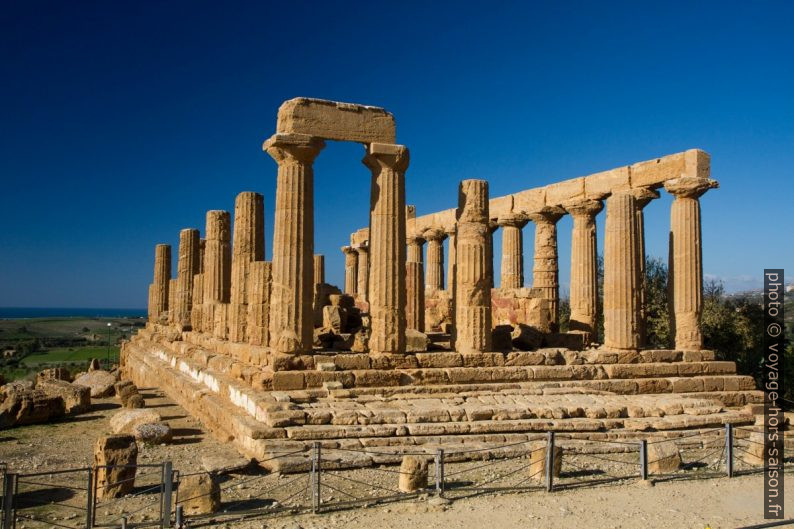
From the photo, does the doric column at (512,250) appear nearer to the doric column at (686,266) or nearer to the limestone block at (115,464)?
the doric column at (686,266)

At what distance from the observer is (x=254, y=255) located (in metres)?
19.7

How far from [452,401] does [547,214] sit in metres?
10.6

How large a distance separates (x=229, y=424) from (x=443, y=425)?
4.04m

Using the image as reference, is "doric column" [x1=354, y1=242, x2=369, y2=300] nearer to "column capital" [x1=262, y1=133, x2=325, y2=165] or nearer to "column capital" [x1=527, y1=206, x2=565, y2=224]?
"column capital" [x1=527, y1=206, x2=565, y2=224]

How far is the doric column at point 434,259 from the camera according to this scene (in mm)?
28609

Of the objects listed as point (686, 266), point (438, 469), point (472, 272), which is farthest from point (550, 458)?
point (686, 266)

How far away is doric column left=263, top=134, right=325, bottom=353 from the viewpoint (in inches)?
574

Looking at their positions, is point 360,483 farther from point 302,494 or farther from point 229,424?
point 229,424

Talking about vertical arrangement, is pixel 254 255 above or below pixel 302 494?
above

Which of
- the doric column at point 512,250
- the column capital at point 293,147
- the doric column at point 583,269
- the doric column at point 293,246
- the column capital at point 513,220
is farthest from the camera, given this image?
the doric column at point 512,250

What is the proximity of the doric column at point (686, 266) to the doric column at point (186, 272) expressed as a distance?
658 inches

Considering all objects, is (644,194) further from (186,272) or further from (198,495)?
(186,272)

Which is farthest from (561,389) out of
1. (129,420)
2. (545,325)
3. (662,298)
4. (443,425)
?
(662,298)

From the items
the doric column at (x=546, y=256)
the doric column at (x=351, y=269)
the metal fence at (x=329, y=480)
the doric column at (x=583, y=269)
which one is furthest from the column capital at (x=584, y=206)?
the doric column at (x=351, y=269)
